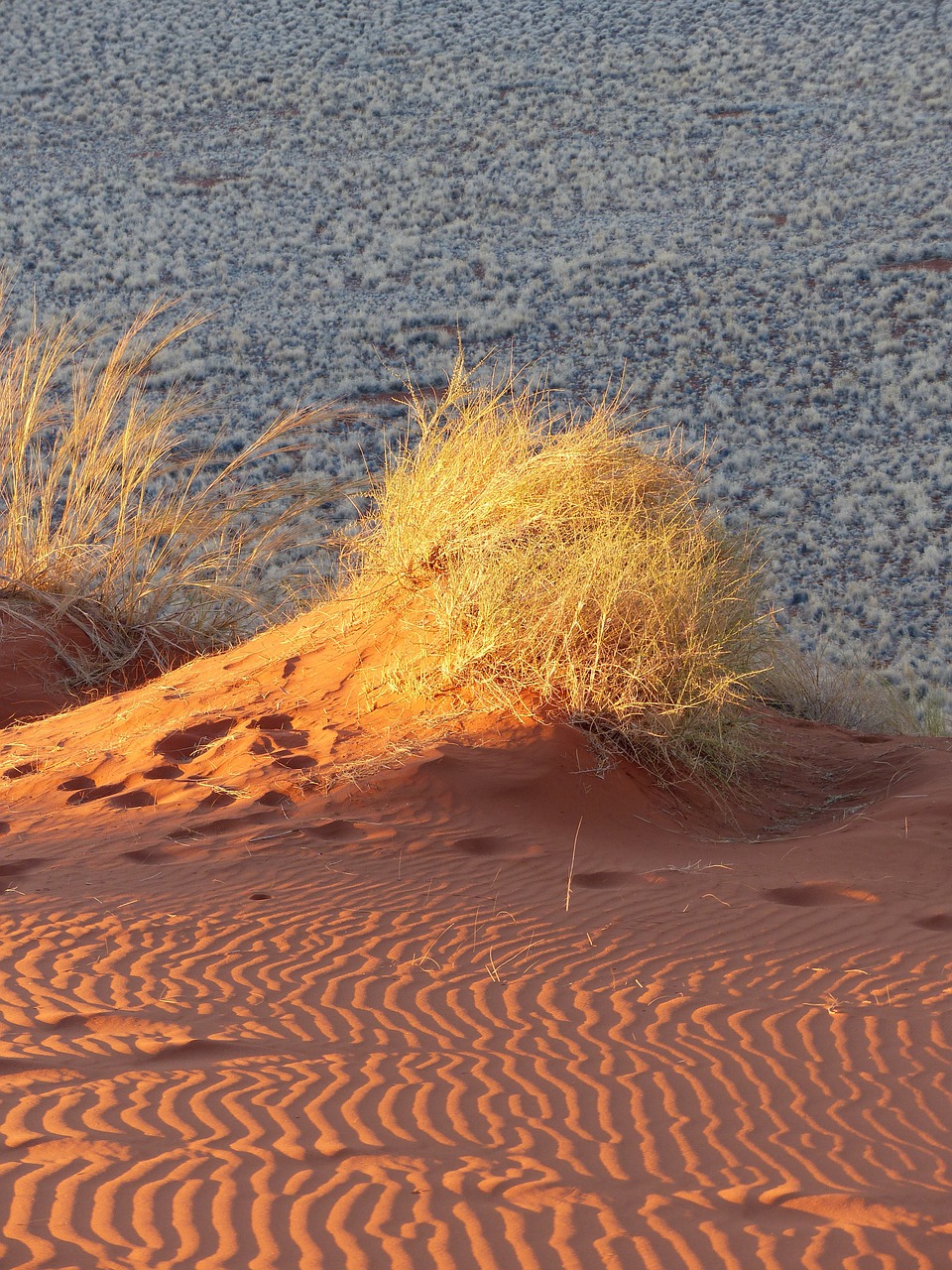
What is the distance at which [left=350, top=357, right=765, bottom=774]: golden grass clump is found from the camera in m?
5.61

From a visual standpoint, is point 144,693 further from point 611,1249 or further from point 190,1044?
point 611,1249

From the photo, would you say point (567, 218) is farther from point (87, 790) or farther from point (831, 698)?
point (87, 790)

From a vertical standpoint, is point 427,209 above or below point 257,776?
above

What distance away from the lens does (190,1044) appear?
311 centimetres

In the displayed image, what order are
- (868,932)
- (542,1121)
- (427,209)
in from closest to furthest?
(542,1121) → (868,932) → (427,209)

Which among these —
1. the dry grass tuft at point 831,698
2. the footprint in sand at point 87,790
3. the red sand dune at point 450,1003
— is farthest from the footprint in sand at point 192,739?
the dry grass tuft at point 831,698

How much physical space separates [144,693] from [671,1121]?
452 cm

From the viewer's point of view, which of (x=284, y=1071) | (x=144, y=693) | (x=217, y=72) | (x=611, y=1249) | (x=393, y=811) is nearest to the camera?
(x=611, y=1249)

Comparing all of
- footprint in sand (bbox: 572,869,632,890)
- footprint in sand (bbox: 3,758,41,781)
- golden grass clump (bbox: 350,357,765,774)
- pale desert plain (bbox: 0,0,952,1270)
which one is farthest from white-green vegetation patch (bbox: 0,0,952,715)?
footprint in sand (bbox: 3,758,41,781)

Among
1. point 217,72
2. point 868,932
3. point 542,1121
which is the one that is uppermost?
point 217,72

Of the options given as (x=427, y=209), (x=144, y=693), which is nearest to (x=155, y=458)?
(x=144, y=693)

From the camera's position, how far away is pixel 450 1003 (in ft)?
11.3

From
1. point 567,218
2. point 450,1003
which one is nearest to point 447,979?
point 450,1003

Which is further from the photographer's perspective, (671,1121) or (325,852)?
(325,852)
